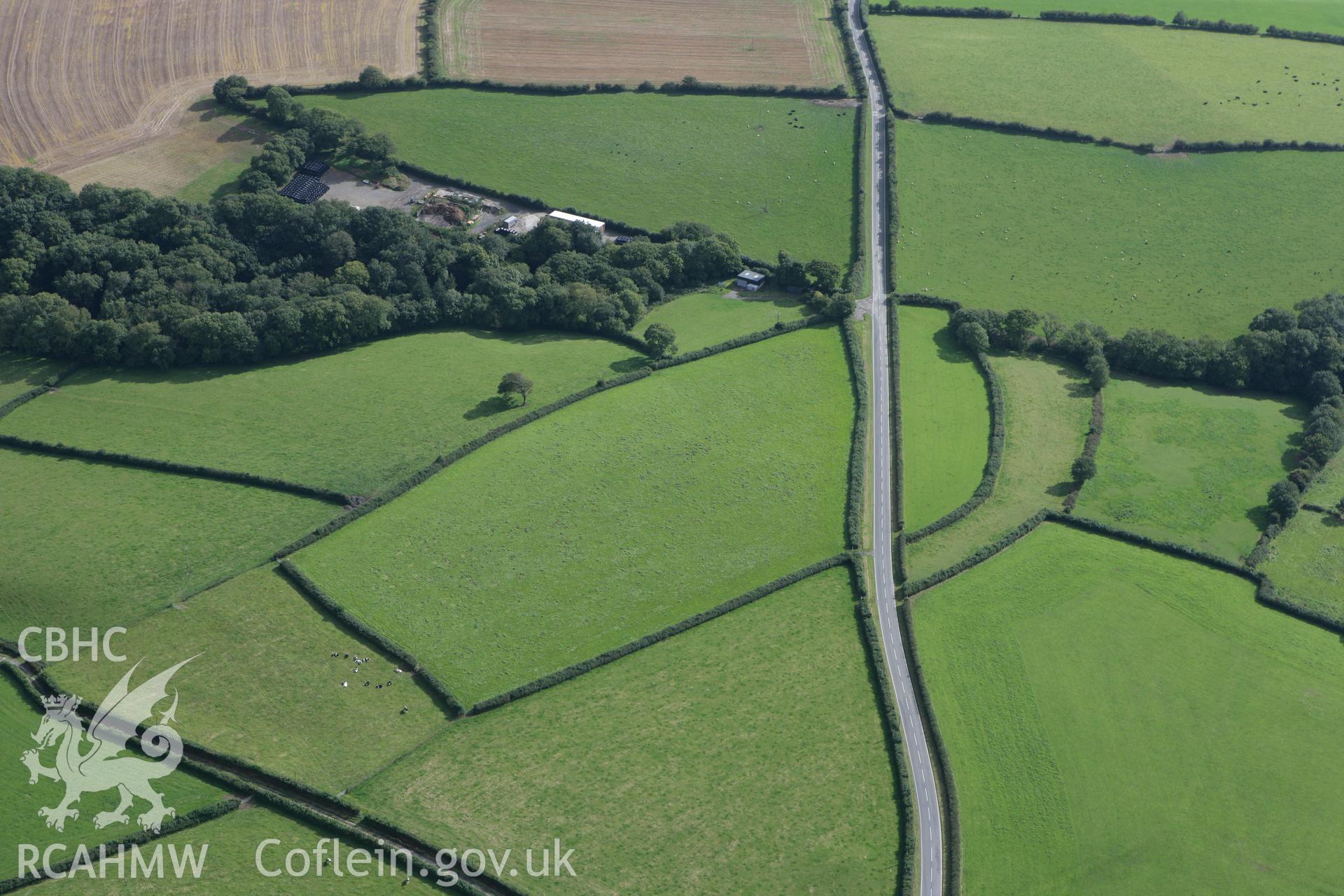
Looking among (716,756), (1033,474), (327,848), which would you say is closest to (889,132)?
(1033,474)

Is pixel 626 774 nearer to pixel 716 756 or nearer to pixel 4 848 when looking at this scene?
pixel 716 756

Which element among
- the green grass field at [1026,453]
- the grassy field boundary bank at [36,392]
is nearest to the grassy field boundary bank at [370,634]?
the grassy field boundary bank at [36,392]

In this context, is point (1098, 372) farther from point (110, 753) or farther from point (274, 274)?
point (110, 753)

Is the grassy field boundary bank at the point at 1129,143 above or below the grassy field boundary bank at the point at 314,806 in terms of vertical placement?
above

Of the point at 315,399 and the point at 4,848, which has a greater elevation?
the point at 315,399

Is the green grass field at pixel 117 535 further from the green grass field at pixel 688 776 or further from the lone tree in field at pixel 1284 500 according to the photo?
the lone tree in field at pixel 1284 500

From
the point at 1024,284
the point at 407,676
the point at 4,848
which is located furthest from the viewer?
the point at 1024,284

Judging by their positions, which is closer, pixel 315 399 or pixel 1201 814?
pixel 1201 814
